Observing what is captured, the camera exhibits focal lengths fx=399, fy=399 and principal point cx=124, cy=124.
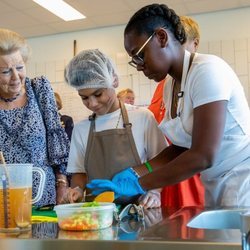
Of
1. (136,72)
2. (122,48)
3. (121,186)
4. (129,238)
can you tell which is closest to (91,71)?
(121,186)

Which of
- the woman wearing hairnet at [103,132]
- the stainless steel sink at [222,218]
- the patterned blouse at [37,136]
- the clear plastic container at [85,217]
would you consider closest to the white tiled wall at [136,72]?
the patterned blouse at [37,136]

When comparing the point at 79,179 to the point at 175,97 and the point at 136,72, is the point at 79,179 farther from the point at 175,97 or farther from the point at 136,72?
the point at 136,72

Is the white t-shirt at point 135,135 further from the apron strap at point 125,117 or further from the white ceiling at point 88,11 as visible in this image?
the white ceiling at point 88,11

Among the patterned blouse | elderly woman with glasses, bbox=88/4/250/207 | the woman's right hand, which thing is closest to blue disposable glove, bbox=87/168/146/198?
elderly woman with glasses, bbox=88/4/250/207

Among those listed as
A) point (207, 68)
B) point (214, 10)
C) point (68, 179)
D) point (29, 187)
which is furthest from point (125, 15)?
point (29, 187)

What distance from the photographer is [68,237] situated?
657mm

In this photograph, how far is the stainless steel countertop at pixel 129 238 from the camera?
0.59m

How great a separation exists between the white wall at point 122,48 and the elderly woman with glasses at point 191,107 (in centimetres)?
280

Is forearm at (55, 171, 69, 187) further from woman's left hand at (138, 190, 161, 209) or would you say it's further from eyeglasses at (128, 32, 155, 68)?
eyeglasses at (128, 32, 155, 68)

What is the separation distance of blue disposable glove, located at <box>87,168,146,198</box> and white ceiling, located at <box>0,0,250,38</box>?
301 cm

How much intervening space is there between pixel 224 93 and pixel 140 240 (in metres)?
0.50

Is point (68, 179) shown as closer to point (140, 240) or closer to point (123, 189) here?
point (123, 189)

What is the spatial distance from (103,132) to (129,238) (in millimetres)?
732

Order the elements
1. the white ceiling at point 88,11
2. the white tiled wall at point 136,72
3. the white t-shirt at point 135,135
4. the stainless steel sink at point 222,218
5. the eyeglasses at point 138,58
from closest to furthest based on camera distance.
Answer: the stainless steel sink at point 222,218 < the eyeglasses at point 138,58 < the white t-shirt at point 135,135 < the white ceiling at point 88,11 < the white tiled wall at point 136,72
